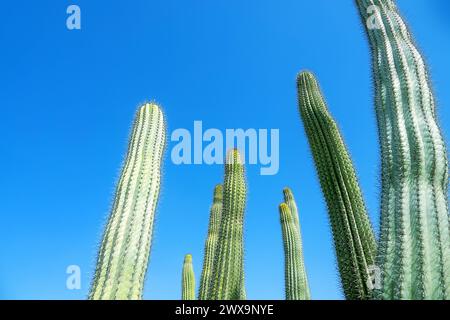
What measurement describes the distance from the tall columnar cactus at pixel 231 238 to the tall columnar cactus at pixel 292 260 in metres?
1.08

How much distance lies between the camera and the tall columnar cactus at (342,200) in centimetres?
455

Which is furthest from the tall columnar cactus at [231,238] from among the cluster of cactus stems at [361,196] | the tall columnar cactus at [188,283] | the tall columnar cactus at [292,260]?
the tall columnar cactus at [188,283]

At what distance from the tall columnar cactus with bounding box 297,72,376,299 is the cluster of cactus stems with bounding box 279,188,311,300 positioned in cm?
211

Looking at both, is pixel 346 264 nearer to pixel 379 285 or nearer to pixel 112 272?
pixel 379 285

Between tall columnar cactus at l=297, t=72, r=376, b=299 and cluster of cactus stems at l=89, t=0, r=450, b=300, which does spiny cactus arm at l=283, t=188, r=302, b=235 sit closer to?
cluster of cactus stems at l=89, t=0, r=450, b=300

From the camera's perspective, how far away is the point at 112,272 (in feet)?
12.4

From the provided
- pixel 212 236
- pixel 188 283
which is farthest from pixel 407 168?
pixel 188 283

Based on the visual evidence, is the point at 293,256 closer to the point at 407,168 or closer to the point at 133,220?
the point at 133,220

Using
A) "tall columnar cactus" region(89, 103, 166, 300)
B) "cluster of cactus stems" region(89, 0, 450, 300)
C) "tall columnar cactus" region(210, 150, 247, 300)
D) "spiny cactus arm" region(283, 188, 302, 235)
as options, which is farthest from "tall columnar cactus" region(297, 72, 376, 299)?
"spiny cactus arm" region(283, 188, 302, 235)

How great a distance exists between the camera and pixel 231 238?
582 cm
